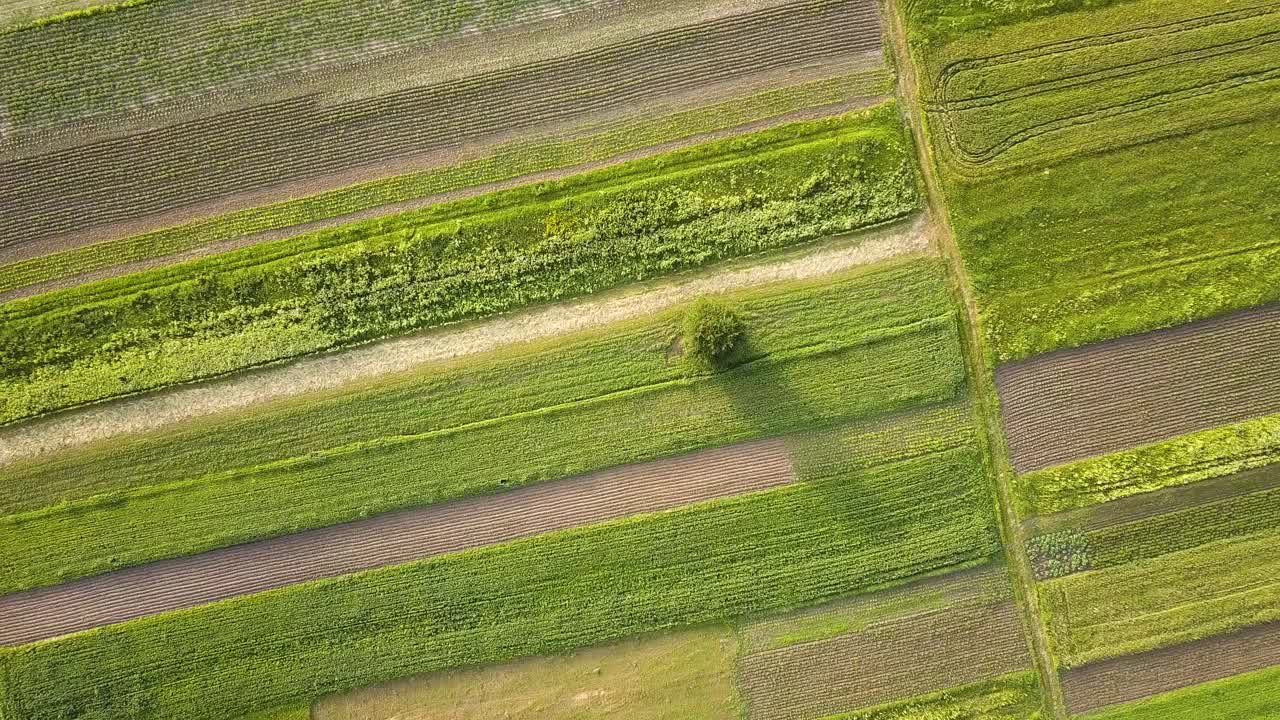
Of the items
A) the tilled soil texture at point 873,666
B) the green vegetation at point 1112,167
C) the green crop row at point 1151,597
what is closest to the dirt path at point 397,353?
the green vegetation at point 1112,167

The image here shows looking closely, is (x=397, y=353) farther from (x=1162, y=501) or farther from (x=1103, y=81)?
(x=1162, y=501)

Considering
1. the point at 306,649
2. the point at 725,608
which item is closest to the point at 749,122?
the point at 725,608

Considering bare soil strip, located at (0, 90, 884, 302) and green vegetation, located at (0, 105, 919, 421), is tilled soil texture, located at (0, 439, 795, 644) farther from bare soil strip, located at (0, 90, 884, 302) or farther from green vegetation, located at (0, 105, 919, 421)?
bare soil strip, located at (0, 90, 884, 302)

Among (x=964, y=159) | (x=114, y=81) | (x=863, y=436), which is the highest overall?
(x=114, y=81)

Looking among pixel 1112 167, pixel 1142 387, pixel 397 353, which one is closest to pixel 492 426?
pixel 397 353

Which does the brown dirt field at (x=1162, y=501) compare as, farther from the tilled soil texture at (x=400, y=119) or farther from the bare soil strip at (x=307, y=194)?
the tilled soil texture at (x=400, y=119)

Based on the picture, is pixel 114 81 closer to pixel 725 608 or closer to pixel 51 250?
pixel 51 250

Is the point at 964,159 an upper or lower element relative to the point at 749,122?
lower
